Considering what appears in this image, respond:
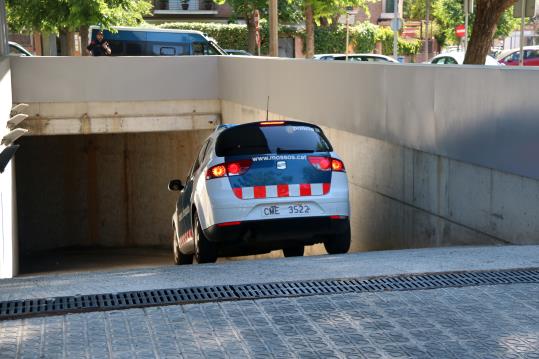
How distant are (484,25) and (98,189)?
44.2 feet

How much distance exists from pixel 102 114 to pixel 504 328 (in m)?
18.8

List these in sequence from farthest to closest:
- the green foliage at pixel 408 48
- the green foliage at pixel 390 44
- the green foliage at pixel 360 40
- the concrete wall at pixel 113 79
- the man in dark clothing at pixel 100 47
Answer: the green foliage at pixel 408 48, the green foliage at pixel 390 44, the green foliage at pixel 360 40, the man in dark clothing at pixel 100 47, the concrete wall at pixel 113 79

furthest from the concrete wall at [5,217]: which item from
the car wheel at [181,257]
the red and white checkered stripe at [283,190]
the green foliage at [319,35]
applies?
the green foliage at [319,35]

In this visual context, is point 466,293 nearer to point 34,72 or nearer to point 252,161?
point 252,161

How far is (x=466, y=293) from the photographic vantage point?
6.75 metres

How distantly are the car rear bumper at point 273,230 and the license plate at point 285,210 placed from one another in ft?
0.22

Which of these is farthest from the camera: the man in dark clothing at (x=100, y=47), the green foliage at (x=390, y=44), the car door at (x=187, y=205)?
the green foliage at (x=390, y=44)

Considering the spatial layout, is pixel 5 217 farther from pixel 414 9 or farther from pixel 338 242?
pixel 414 9

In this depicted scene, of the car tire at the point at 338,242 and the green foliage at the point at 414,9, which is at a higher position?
the green foliage at the point at 414,9

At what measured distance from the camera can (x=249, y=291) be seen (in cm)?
687

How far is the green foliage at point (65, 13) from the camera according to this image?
30.3 m

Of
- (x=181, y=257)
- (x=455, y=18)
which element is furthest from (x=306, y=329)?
(x=455, y=18)

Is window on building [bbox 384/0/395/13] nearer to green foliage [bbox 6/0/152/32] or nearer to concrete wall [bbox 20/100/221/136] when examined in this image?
green foliage [bbox 6/0/152/32]

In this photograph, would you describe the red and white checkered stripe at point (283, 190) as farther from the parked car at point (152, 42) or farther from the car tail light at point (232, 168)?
the parked car at point (152, 42)
